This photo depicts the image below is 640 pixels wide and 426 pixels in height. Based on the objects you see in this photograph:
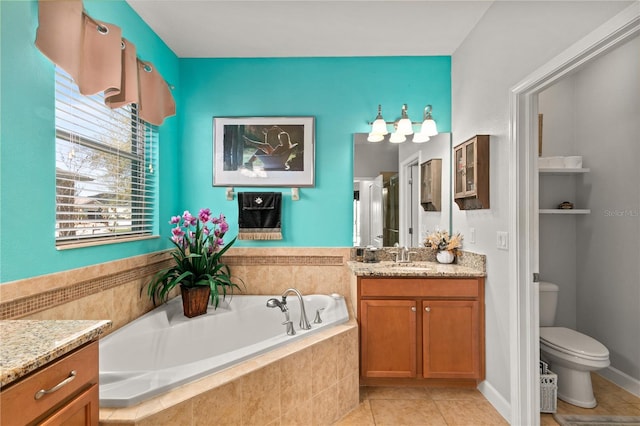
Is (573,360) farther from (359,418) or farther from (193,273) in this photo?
(193,273)

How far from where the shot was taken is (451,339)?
→ 223 centimetres

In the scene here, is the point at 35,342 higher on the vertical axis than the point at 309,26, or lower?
lower

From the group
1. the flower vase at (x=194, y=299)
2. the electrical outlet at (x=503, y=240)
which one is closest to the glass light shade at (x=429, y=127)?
the electrical outlet at (x=503, y=240)

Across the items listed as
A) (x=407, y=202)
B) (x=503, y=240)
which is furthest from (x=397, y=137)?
(x=503, y=240)

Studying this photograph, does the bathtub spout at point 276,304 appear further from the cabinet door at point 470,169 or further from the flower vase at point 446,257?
the cabinet door at point 470,169

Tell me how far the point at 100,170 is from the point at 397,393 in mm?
2408

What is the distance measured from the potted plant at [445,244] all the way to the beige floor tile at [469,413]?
3.23 feet

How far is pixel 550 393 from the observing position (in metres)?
1.97

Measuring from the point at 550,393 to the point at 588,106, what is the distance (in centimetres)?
221

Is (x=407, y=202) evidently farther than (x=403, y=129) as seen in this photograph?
Yes

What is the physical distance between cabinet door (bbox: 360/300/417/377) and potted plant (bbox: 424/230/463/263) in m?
0.56

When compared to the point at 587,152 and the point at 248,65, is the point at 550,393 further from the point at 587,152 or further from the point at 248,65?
the point at 248,65

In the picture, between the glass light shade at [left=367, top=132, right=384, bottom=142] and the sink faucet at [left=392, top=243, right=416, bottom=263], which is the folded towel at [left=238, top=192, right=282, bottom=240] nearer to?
the glass light shade at [left=367, top=132, right=384, bottom=142]

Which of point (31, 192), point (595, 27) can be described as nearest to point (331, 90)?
point (595, 27)
